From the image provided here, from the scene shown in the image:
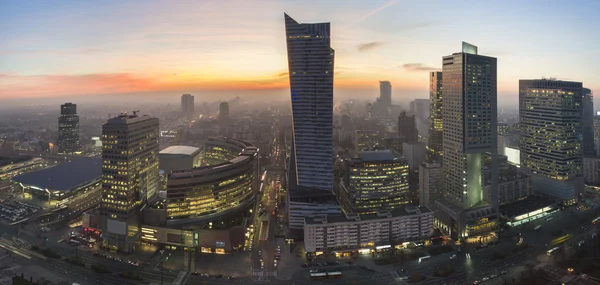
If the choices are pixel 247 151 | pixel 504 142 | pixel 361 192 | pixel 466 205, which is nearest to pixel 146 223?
pixel 247 151

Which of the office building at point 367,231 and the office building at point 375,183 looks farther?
the office building at point 375,183

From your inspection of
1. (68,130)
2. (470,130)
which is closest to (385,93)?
(470,130)

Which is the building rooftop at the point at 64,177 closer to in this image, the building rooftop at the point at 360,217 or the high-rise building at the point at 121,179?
the high-rise building at the point at 121,179

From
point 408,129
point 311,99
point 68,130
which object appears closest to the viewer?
point 311,99

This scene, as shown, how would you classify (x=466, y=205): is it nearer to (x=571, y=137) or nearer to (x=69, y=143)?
(x=571, y=137)

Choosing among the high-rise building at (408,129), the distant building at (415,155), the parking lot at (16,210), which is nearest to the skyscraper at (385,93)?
the high-rise building at (408,129)

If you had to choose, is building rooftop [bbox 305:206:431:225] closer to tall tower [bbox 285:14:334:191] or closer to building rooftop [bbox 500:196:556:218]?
tall tower [bbox 285:14:334:191]

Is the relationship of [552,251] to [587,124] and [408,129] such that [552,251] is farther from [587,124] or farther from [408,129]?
[408,129]
